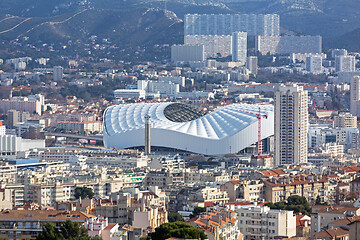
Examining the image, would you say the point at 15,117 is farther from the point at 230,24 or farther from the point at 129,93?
the point at 230,24

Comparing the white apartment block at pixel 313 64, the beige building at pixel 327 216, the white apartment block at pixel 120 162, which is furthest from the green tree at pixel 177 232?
the white apartment block at pixel 313 64

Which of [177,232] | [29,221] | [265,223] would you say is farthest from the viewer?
[265,223]

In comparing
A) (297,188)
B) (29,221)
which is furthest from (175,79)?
(29,221)

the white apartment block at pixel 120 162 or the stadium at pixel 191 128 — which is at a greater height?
the stadium at pixel 191 128

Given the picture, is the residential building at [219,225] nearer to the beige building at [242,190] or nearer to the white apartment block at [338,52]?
the beige building at [242,190]

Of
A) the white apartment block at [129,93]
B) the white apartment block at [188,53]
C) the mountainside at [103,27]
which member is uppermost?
the mountainside at [103,27]

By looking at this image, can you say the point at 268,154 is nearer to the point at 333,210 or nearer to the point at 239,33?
the point at 333,210

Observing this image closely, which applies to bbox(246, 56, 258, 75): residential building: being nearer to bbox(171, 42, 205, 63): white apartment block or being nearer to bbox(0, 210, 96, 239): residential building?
bbox(171, 42, 205, 63): white apartment block
